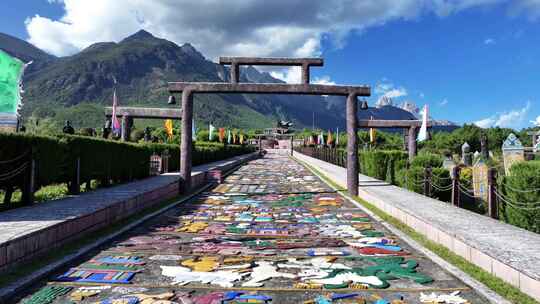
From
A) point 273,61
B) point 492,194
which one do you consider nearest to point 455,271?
point 492,194

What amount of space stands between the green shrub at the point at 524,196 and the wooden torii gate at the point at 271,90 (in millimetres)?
5353

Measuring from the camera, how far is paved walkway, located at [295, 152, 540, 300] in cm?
474

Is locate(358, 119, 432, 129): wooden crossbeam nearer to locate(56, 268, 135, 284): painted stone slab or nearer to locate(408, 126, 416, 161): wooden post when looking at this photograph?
locate(408, 126, 416, 161): wooden post

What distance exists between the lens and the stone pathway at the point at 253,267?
455cm

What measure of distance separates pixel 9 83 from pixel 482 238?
10302 mm

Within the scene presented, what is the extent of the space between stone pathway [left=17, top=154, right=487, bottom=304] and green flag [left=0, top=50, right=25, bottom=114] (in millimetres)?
4296

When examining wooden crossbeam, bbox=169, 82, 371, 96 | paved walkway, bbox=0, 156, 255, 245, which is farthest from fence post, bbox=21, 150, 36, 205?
wooden crossbeam, bbox=169, 82, 371, 96

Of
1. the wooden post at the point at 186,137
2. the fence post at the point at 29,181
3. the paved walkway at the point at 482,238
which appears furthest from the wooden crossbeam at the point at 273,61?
the fence post at the point at 29,181

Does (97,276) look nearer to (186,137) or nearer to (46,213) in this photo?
(46,213)

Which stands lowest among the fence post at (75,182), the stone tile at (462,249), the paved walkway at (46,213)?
the stone tile at (462,249)

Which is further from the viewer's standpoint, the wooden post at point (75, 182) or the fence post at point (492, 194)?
the wooden post at point (75, 182)

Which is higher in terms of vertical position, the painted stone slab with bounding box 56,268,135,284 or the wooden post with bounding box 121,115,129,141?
the wooden post with bounding box 121,115,129,141

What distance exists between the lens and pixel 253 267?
5.62 m

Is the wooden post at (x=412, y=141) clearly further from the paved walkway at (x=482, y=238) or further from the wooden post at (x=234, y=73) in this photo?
the wooden post at (x=234, y=73)
